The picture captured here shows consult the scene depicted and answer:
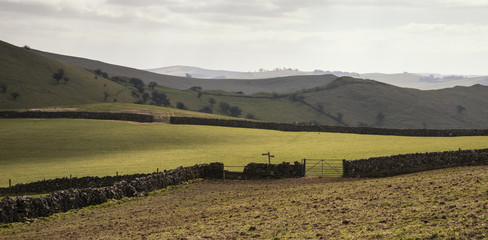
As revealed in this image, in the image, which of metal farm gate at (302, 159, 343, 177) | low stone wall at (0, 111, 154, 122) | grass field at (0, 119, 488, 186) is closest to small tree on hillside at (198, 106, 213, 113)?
low stone wall at (0, 111, 154, 122)

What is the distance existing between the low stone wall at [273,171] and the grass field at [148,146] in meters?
4.57

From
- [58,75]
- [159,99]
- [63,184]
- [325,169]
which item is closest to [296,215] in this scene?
[325,169]

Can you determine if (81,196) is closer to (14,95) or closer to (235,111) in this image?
(14,95)

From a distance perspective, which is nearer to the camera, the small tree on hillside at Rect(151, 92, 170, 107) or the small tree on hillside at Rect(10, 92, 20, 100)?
the small tree on hillside at Rect(10, 92, 20, 100)

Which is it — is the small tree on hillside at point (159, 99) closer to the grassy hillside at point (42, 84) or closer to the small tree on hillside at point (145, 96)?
the small tree on hillside at point (145, 96)

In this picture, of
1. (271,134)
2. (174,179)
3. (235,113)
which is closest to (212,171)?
(174,179)

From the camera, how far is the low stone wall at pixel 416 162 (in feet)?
129

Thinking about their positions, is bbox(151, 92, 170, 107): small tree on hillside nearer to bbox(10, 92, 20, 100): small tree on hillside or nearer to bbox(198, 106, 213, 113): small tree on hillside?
bbox(198, 106, 213, 113): small tree on hillside

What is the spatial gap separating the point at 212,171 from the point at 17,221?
65.2 feet

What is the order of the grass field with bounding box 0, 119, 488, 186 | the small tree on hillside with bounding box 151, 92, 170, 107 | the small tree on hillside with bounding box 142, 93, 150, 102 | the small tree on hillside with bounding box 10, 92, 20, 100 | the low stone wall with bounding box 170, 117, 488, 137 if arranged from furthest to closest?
the small tree on hillside with bounding box 151, 92, 170, 107, the small tree on hillside with bounding box 142, 93, 150, 102, the small tree on hillside with bounding box 10, 92, 20, 100, the low stone wall with bounding box 170, 117, 488, 137, the grass field with bounding box 0, 119, 488, 186

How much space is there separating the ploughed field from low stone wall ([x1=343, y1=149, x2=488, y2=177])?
7404 millimetres

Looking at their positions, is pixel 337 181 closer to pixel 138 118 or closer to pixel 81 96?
pixel 138 118

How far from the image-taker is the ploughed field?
18.0 metres

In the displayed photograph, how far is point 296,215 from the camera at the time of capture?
74.3ft
